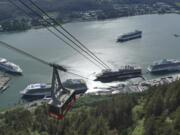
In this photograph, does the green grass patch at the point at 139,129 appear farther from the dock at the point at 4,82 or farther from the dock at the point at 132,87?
the dock at the point at 4,82

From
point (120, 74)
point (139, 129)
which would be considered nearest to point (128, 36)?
point (120, 74)

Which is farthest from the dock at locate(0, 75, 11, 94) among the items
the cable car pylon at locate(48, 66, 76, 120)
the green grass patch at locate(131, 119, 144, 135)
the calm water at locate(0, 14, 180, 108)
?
the cable car pylon at locate(48, 66, 76, 120)

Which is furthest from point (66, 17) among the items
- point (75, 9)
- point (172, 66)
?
point (172, 66)

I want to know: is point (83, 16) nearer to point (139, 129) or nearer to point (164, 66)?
point (164, 66)

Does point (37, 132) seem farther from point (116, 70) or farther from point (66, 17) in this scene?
point (66, 17)

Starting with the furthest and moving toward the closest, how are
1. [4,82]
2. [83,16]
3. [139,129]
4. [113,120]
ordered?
[83,16], [4,82], [113,120], [139,129]

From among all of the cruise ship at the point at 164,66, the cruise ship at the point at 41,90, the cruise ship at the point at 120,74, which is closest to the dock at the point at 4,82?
the cruise ship at the point at 41,90

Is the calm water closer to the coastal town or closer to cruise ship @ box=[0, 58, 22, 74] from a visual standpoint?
cruise ship @ box=[0, 58, 22, 74]
